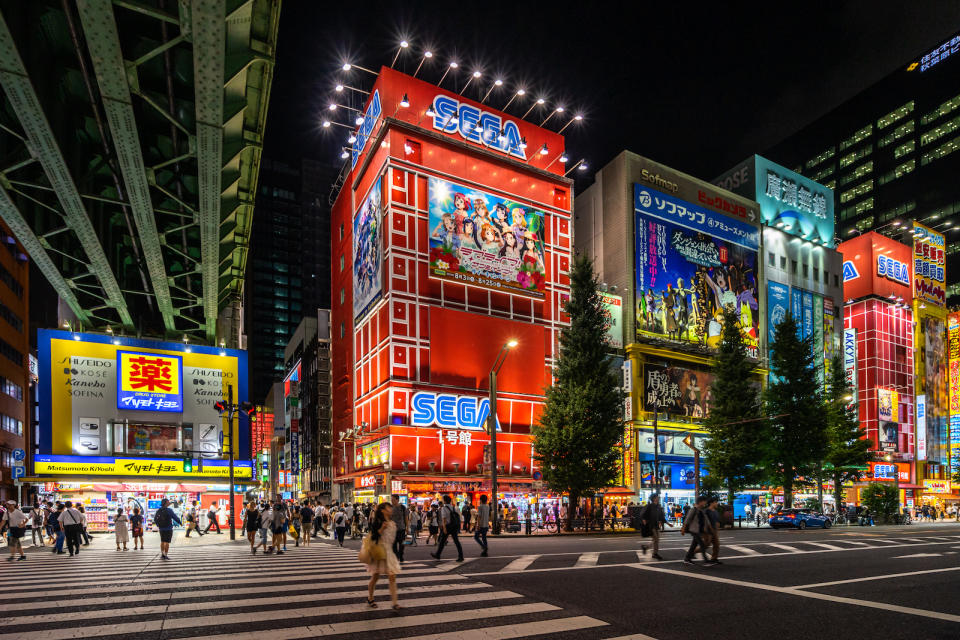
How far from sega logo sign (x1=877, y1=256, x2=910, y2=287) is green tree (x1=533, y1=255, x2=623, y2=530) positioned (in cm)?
5653

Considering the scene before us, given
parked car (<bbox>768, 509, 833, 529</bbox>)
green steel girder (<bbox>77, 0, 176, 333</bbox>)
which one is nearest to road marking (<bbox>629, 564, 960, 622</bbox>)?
green steel girder (<bbox>77, 0, 176, 333</bbox>)

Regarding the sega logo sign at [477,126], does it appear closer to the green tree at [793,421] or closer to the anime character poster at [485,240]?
the anime character poster at [485,240]

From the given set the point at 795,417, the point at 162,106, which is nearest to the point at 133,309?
the point at 162,106

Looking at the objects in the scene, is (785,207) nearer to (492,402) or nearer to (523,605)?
(492,402)

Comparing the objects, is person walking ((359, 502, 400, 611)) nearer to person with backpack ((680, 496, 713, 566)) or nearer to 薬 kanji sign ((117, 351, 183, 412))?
person with backpack ((680, 496, 713, 566))

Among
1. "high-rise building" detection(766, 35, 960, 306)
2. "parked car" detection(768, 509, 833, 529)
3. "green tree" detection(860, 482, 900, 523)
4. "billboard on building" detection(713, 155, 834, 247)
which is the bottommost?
"green tree" detection(860, 482, 900, 523)

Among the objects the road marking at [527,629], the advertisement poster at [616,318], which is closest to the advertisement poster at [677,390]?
the advertisement poster at [616,318]

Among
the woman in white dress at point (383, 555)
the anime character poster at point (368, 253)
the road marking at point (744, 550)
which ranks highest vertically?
the anime character poster at point (368, 253)

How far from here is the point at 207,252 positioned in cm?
2033

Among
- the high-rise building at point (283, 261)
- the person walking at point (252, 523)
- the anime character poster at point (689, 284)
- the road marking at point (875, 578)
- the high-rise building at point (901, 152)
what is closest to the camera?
the road marking at point (875, 578)

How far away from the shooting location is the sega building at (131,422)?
2992cm

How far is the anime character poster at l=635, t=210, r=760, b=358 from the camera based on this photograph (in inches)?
2030

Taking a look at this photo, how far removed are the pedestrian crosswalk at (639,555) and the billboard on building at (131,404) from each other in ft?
60.0

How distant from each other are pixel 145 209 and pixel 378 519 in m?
11.8
